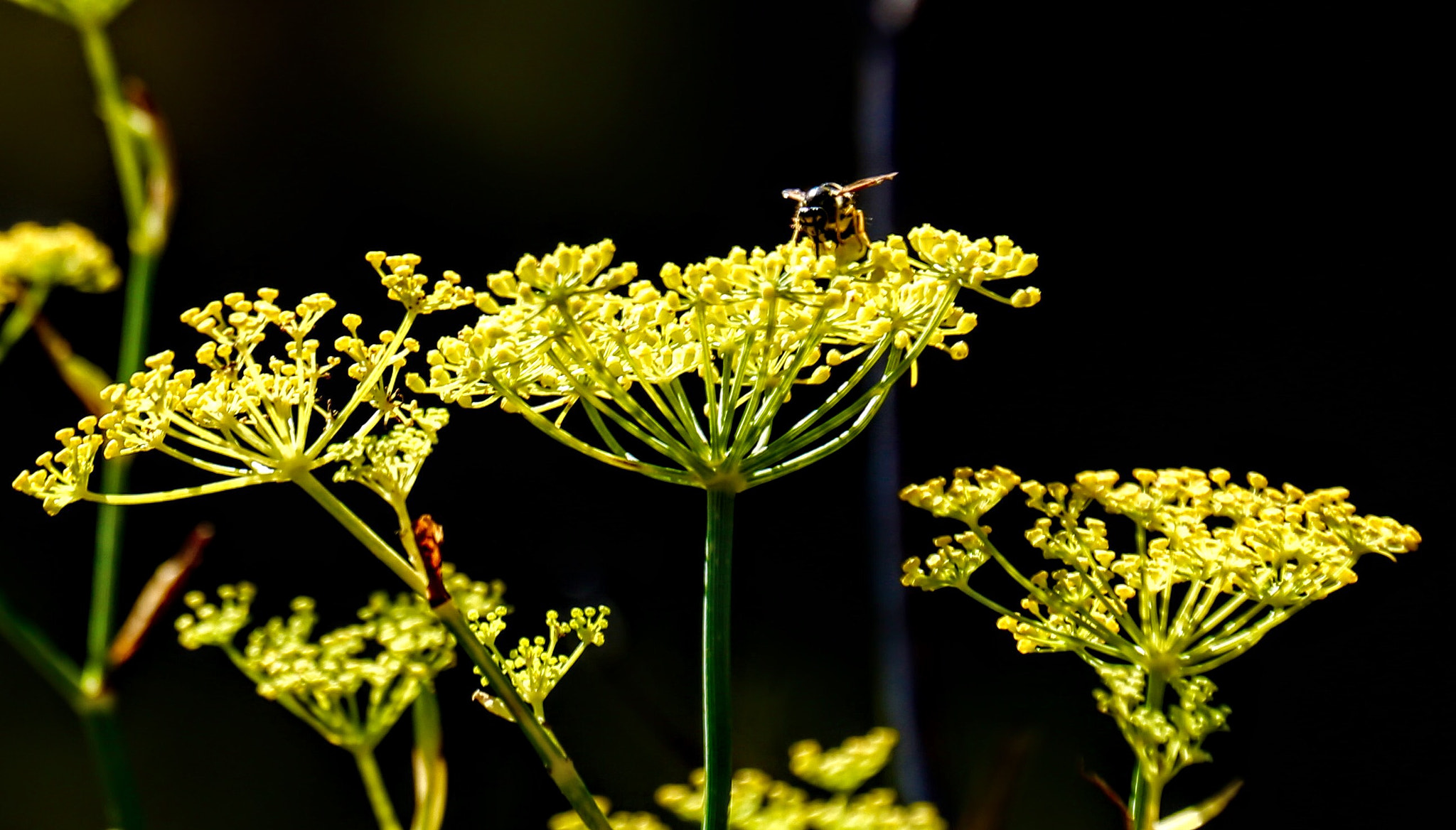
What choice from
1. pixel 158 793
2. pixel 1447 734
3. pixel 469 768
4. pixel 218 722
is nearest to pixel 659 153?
pixel 469 768

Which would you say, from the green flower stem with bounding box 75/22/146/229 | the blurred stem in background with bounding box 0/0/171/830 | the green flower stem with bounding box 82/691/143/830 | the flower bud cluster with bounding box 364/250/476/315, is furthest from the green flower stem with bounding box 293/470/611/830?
the green flower stem with bounding box 75/22/146/229

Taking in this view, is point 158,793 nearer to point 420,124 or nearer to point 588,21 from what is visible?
point 420,124

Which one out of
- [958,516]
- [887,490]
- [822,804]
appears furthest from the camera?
[887,490]

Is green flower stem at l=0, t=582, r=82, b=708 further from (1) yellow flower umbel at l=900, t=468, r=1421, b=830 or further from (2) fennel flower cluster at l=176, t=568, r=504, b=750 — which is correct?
(1) yellow flower umbel at l=900, t=468, r=1421, b=830

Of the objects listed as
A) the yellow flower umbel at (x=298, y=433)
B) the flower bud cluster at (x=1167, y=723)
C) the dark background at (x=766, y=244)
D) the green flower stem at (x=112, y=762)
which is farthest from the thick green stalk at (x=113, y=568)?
the dark background at (x=766, y=244)

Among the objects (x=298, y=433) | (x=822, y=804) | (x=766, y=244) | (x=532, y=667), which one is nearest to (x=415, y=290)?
(x=298, y=433)

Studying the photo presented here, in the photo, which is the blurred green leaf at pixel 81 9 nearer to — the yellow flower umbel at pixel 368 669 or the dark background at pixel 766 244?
the yellow flower umbel at pixel 368 669

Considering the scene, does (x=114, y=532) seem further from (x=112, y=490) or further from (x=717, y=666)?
(x=717, y=666)
